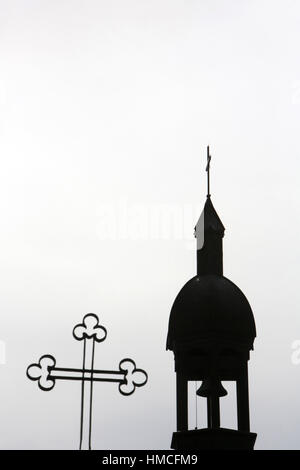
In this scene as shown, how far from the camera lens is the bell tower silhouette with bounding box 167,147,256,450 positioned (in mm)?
18906

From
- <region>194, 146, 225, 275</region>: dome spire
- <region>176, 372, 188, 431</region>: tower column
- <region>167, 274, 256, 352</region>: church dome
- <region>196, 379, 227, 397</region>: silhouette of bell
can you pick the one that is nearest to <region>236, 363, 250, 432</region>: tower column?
<region>196, 379, 227, 397</region>: silhouette of bell

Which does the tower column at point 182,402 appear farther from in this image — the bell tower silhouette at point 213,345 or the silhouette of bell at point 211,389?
the silhouette of bell at point 211,389

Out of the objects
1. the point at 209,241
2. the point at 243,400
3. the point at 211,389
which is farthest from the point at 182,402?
the point at 209,241

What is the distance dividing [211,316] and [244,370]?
4.95 feet

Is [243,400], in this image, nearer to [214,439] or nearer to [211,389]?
[211,389]

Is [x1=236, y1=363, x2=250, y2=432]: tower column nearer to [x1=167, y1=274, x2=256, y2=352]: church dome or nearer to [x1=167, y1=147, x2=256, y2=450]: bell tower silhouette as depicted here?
[x1=167, y1=147, x2=256, y2=450]: bell tower silhouette

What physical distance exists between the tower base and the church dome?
1775 mm

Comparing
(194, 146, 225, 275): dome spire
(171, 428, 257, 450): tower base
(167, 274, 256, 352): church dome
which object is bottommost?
(171, 428, 257, 450): tower base

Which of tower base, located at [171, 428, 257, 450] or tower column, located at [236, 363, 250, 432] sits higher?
tower column, located at [236, 363, 250, 432]

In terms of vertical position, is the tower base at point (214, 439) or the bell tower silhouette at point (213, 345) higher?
the bell tower silhouette at point (213, 345)

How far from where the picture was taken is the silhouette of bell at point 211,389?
19.3 meters

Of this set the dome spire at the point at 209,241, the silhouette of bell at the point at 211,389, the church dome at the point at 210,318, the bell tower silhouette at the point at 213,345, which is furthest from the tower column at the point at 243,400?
the dome spire at the point at 209,241

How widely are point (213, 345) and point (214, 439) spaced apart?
190 cm
